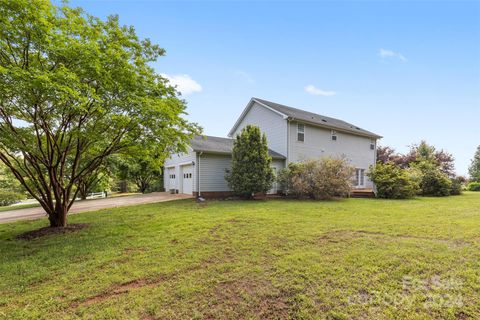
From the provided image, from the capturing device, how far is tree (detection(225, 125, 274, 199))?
12492 millimetres

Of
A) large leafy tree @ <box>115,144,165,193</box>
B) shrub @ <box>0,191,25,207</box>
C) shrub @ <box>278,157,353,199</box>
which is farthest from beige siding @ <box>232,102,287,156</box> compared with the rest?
shrub @ <box>0,191,25,207</box>

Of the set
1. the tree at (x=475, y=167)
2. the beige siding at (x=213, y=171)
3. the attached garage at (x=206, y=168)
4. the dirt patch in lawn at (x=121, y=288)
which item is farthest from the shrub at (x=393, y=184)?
the tree at (x=475, y=167)

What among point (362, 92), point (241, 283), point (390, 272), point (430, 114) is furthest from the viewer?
point (430, 114)

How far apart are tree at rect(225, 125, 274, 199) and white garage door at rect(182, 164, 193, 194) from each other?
126 inches

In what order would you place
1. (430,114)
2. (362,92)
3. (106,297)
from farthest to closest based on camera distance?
(430,114) → (362,92) → (106,297)

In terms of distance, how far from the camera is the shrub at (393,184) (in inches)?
565

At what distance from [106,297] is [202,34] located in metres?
12.5

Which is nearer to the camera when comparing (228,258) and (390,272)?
(390,272)

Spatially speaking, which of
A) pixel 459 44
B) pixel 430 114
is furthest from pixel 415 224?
pixel 430 114

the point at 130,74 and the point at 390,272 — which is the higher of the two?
the point at 130,74

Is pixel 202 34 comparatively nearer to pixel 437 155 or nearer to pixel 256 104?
pixel 256 104

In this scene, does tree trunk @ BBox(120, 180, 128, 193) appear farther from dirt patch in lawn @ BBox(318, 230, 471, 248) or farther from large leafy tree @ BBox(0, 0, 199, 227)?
dirt patch in lawn @ BBox(318, 230, 471, 248)

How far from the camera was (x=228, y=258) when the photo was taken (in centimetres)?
415

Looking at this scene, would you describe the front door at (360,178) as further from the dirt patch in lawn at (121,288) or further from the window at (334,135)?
the dirt patch in lawn at (121,288)
